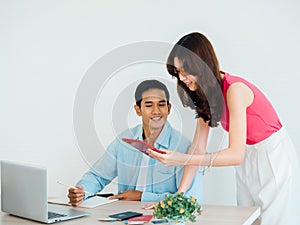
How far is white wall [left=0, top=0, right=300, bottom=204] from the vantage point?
289cm

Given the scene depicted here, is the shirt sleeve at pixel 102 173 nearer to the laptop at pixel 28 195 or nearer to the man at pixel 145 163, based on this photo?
the man at pixel 145 163

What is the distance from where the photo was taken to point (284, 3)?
2.87 meters

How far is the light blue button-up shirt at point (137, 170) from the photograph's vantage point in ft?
7.95

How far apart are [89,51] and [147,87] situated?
1090 millimetres

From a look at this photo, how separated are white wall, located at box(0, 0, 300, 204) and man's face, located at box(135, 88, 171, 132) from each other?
0.96 ft

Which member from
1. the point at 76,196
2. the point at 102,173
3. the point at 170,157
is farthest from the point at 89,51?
the point at 170,157

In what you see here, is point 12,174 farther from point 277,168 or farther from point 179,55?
point 277,168

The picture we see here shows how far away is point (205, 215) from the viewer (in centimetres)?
207

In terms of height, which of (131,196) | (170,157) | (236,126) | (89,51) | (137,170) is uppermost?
(89,51)

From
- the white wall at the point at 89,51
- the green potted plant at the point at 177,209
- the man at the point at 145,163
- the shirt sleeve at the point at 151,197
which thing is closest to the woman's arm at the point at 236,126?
the man at the point at 145,163

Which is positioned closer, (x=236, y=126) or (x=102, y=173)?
(x=236, y=126)

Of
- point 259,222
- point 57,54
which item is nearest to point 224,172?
point 259,222

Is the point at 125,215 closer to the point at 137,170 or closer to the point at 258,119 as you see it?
the point at 137,170

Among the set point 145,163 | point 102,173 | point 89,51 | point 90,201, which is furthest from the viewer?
point 89,51
